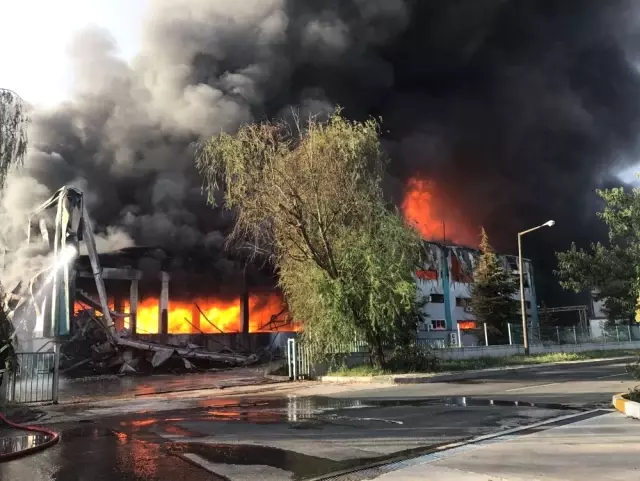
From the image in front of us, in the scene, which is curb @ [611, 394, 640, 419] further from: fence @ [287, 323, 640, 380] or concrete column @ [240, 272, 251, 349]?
concrete column @ [240, 272, 251, 349]

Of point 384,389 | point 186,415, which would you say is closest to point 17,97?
point 186,415

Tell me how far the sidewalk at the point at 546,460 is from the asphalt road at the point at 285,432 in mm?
725

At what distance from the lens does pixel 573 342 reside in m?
29.3

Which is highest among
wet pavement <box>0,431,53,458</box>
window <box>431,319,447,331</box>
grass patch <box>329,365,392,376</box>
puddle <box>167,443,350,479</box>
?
window <box>431,319,447,331</box>

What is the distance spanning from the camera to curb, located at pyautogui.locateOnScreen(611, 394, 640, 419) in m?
7.57

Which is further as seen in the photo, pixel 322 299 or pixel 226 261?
pixel 226 261

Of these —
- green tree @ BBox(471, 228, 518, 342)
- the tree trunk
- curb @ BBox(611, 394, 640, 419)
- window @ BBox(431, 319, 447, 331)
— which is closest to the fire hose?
curb @ BBox(611, 394, 640, 419)

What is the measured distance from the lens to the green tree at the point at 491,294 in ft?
120

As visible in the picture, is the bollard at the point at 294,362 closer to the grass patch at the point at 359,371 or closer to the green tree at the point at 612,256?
the grass patch at the point at 359,371

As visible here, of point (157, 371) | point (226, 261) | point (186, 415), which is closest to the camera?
point (186, 415)

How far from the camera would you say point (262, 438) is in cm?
704

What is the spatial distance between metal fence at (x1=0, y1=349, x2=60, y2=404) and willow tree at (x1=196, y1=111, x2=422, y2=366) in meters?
6.67

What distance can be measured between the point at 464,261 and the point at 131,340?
3681 cm

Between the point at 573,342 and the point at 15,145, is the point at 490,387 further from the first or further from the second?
the point at 573,342
